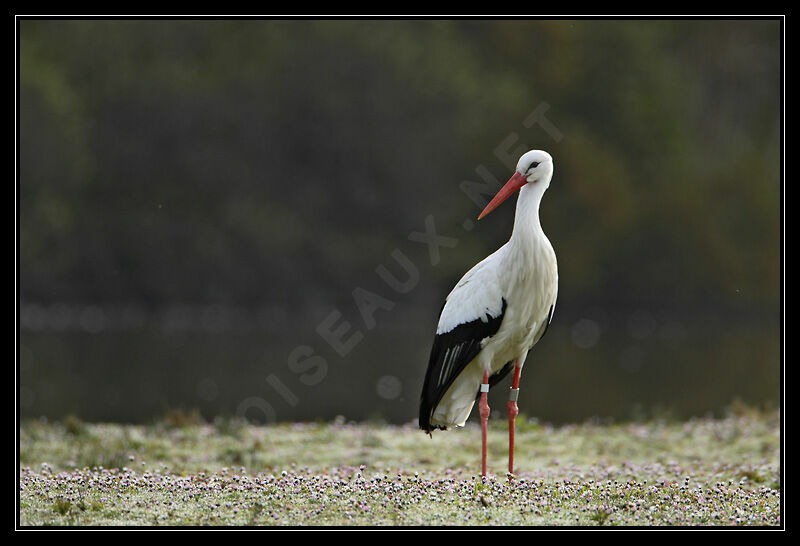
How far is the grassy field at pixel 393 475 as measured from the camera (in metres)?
6.08

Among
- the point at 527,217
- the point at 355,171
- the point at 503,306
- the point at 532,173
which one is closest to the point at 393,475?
the point at 503,306

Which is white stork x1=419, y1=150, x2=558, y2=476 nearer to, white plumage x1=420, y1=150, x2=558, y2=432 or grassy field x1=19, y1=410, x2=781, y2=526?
white plumage x1=420, y1=150, x2=558, y2=432

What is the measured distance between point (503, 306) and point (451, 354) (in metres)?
0.50

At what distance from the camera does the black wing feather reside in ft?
23.4

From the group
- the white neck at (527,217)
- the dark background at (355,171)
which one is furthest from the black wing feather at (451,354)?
the dark background at (355,171)

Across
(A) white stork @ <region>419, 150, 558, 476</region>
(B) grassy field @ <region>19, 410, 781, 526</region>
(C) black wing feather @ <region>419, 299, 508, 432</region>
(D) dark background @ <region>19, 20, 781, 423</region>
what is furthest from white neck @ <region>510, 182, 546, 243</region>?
(D) dark background @ <region>19, 20, 781, 423</region>

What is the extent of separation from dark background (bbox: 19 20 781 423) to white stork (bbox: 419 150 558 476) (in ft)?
93.4

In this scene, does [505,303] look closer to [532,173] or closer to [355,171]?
[532,173]

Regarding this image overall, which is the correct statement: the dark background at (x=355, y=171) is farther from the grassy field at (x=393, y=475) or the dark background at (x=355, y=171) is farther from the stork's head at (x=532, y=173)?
the stork's head at (x=532, y=173)

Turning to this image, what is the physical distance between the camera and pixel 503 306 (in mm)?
7082

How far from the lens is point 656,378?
66.8ft

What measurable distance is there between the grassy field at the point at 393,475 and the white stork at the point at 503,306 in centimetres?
70
